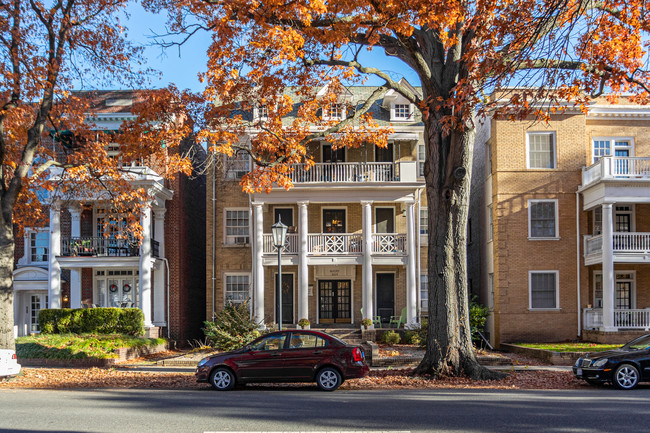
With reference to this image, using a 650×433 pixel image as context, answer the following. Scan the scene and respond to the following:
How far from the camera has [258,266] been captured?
27703 millimetres

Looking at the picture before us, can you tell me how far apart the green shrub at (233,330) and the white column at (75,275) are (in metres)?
7.72

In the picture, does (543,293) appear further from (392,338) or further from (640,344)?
(640,344)

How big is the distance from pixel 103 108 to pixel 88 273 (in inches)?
290

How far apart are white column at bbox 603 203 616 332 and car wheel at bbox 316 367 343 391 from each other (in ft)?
46.6

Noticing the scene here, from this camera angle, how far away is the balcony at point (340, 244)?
28.3 meters

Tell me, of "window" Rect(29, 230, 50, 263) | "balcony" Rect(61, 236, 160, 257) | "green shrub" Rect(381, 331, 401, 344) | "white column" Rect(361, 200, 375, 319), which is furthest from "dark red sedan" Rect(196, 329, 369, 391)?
"window" Rect(29, 230, 50, 263)

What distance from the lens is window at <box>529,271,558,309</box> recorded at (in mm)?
26781

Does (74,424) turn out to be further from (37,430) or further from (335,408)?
(335,408)

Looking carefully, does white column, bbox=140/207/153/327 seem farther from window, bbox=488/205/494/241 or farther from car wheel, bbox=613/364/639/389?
car wheel, bbox=613/364/639/389

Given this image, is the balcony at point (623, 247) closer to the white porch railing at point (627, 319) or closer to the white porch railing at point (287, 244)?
the white porch railing at point (627, 319)

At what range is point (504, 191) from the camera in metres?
27.1

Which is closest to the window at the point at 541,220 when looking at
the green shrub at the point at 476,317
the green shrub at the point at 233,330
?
the green shrub at the point at 476,317

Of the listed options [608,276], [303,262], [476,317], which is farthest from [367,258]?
[608,276]

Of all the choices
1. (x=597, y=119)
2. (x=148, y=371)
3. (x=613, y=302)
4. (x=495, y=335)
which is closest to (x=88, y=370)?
(x=148, y=371)
